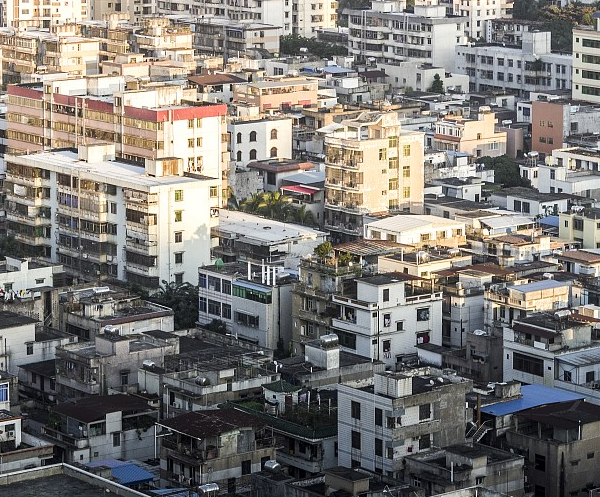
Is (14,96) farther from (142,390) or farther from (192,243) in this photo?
(142,390)

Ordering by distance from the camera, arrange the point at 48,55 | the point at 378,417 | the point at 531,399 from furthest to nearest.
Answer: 1. the point at 48,55
2. the point at 531,399
3. the point at 378,417

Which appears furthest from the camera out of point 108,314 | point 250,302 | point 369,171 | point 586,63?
point 586,63

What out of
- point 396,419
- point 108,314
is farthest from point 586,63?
point 396,419

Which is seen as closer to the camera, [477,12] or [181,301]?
[181,301]

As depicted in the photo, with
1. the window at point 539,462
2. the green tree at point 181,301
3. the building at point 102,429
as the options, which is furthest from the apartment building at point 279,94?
the window at point 539,462

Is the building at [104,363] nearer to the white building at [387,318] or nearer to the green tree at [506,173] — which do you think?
the white building at [387,318]

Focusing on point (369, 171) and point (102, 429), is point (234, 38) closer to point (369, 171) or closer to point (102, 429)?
point (369, 171)
